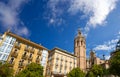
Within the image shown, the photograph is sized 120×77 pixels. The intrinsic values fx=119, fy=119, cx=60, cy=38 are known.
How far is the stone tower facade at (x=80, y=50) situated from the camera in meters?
60.5

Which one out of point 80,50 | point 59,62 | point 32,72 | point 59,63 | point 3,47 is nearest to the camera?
point 32,72

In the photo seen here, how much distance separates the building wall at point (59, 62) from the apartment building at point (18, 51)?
14.3 ft

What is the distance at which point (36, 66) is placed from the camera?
32.5 meters

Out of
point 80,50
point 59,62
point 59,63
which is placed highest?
point 80,50

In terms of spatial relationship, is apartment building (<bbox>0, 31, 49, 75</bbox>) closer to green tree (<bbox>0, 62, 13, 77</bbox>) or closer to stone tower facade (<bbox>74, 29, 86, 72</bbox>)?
green tree (<bbox>0, 62, 13, 77</bbox>)

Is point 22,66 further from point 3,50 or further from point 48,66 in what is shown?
point 48,66

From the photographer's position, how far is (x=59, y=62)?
5169cm

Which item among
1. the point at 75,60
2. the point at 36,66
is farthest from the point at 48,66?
the point at 36,66

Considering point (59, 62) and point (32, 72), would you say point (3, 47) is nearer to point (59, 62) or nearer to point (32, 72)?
point (32, 72)

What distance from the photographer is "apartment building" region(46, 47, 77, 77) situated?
48.7m

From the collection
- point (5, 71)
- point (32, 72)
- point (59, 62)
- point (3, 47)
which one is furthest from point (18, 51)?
point (59, 62)

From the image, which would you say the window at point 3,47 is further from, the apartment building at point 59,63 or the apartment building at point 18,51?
the apartment building at point 59,63

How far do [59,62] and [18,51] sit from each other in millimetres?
18581

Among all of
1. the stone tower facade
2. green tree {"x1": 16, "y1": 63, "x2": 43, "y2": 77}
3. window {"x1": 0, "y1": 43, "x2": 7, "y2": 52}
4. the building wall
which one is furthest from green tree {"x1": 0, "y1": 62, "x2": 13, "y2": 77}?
the stone tower facade
